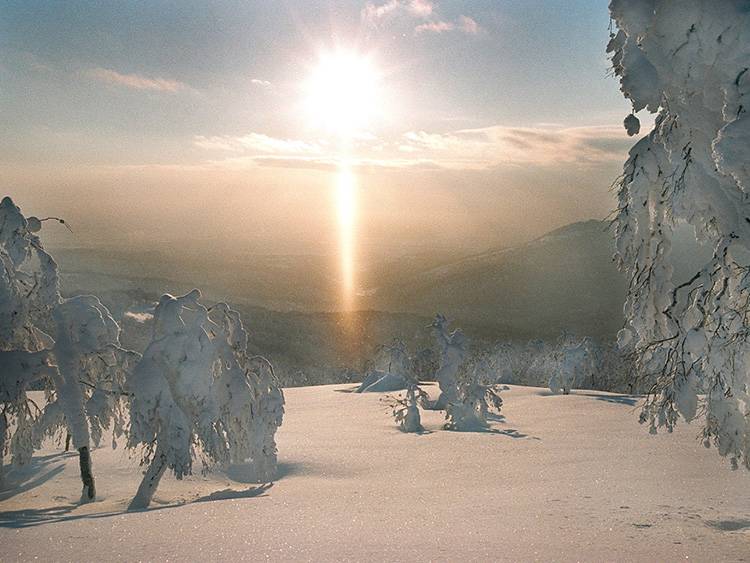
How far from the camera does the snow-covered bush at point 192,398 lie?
713 centimetres

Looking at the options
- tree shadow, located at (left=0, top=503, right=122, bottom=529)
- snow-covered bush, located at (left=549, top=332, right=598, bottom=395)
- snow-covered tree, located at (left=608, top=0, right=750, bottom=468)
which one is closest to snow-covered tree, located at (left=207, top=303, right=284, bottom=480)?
tree shadow, located at (left=0, top=503, right=122, bottom=529)

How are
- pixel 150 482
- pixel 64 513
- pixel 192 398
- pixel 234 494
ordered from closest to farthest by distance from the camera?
1. pixel 64 513
2. pixel 150 482
3. pixel 192 398
4. pixel 234 494

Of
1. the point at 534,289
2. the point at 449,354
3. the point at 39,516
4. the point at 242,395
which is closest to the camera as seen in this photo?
the point at 39,516

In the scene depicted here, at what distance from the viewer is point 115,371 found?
8055 mm

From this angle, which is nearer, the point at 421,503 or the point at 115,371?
the point at 421,503

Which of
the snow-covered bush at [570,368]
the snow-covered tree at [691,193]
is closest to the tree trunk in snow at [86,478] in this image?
the snow-covered tree at [691,193]

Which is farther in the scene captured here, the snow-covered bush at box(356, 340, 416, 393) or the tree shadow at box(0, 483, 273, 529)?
the snow-covered bush at box(356, 340, 416, 393)

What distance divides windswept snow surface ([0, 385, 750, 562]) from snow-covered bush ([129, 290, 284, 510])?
2.01ft

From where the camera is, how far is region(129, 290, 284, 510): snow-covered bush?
7.13 meters

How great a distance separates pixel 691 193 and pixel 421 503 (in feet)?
15.1

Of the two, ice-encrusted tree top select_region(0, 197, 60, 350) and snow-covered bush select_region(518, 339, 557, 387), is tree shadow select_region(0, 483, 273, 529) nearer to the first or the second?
ice-encrusted tree top select_region(0, 197, 60, 350)

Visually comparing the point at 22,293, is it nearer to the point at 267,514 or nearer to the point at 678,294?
the point at 267,514

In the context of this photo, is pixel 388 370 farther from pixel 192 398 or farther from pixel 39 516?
pixel 39 516

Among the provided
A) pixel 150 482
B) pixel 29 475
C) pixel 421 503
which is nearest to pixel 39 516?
pixel 150 482
